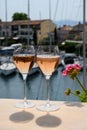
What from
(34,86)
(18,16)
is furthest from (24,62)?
(18,16)

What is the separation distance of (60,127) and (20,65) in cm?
21

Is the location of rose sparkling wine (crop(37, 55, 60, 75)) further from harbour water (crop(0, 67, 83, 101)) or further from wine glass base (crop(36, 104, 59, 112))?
harbour water (crop(0, 67, 83, 101))

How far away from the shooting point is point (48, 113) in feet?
2.02

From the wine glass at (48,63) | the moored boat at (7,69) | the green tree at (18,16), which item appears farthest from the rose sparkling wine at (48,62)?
the green tree at (18,16)

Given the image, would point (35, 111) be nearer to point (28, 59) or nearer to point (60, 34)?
point (28, 59)

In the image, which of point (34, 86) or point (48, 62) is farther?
point (34, 86)

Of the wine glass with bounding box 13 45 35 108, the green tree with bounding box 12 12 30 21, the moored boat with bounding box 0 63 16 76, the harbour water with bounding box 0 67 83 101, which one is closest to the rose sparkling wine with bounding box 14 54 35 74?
the wine glass with bounding box 13 45 35 108

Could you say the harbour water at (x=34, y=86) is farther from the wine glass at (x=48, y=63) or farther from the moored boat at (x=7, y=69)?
the wine glass at (x=48, y=63)

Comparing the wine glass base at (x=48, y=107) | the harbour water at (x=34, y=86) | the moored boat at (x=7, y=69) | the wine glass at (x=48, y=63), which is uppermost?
the wine glass at (x=48, y=63)

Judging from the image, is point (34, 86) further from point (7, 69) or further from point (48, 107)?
point (48, 107)

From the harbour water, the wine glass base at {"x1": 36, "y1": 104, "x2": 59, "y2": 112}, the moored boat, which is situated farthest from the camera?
the moored boat

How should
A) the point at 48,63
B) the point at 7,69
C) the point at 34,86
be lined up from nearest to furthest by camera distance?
the point at 48,63 < the point at 34,86 < the point at 7,69

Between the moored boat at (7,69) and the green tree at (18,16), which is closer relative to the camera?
the moored boat at (7,69)

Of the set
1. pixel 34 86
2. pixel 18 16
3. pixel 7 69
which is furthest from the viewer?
pixel 18 16
